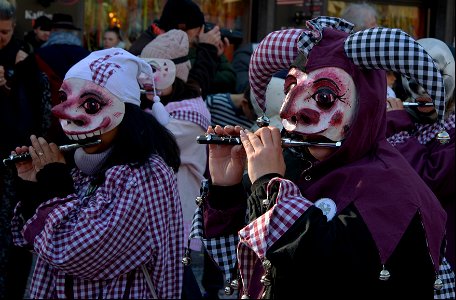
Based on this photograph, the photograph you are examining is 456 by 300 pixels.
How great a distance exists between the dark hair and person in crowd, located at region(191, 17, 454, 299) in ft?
2.27

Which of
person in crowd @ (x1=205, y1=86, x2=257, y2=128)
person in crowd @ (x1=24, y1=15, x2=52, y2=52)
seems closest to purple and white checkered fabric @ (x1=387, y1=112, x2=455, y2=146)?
person in crowd @ (x1=205, y1=86, x2=257, y2=128)

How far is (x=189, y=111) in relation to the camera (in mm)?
4582

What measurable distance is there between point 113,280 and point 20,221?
43 centimetres

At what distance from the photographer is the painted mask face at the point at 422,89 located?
410 cm

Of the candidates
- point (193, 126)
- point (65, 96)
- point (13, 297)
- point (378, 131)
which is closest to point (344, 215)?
point (378, 131)

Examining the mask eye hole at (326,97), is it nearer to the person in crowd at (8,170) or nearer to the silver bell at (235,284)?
the silver bell at (235,284)

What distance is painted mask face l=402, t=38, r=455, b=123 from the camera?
4.10 metres

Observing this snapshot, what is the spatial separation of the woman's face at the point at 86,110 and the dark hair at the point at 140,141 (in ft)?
0.20

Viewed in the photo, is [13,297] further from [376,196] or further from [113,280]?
[376,196]

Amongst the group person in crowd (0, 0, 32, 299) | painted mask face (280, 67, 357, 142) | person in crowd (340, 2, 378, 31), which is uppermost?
painted mask face (280, 67, 357, 142)

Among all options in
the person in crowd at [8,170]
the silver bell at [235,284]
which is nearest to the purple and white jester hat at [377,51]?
the silver bell at [235,284]

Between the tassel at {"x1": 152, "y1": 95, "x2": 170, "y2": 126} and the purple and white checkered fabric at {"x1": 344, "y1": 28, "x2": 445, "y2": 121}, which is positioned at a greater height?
the purple and white checkered fabric at {"x1": 344, "y1": 28, "x2": 445, "y2": 121}

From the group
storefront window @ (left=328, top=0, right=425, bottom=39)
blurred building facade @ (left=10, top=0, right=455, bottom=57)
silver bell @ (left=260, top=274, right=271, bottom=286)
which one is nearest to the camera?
silver bell @ (left=260, top=274, right=271, bottom=286)

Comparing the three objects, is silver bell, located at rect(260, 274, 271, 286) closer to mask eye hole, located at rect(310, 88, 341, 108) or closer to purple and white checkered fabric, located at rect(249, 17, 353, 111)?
mask eye hole, located at rect(310, 88, 341, 108)
